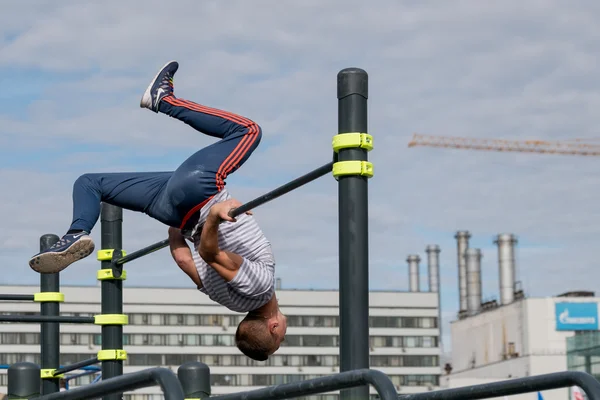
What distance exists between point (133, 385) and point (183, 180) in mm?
2267

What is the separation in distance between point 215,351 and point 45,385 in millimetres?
78695

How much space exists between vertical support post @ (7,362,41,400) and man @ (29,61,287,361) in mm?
1117

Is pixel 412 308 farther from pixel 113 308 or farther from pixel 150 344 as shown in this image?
pixel 113 308

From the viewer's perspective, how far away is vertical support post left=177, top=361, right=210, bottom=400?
234 inches

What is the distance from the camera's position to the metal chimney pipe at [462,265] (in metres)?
76.4

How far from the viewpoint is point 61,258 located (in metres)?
5.41

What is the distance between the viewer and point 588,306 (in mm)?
70312

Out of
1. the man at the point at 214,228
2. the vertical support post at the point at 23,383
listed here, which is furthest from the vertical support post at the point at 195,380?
the vertical support post at the point at 23,383

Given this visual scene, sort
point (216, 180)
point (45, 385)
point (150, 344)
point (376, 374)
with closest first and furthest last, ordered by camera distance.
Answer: point (376, 374) → point (216, 180) → point (45, 385) → point (150, 344)

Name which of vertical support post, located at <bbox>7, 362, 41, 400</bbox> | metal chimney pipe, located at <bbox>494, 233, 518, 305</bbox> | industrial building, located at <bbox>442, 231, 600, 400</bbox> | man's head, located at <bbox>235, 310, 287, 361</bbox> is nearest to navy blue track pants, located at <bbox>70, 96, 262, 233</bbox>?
man's head, located at <bbox>235, 310, 287, 361</bbox>

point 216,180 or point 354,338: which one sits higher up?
point 216,180

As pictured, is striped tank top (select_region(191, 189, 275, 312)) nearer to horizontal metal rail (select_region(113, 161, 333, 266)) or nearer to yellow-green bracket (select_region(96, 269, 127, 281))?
horizontal metal rail (select_region(113, 161, 333, 266))

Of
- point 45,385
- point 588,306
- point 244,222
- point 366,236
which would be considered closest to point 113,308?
point 45,385

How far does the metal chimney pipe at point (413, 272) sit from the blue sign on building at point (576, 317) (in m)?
20.7
